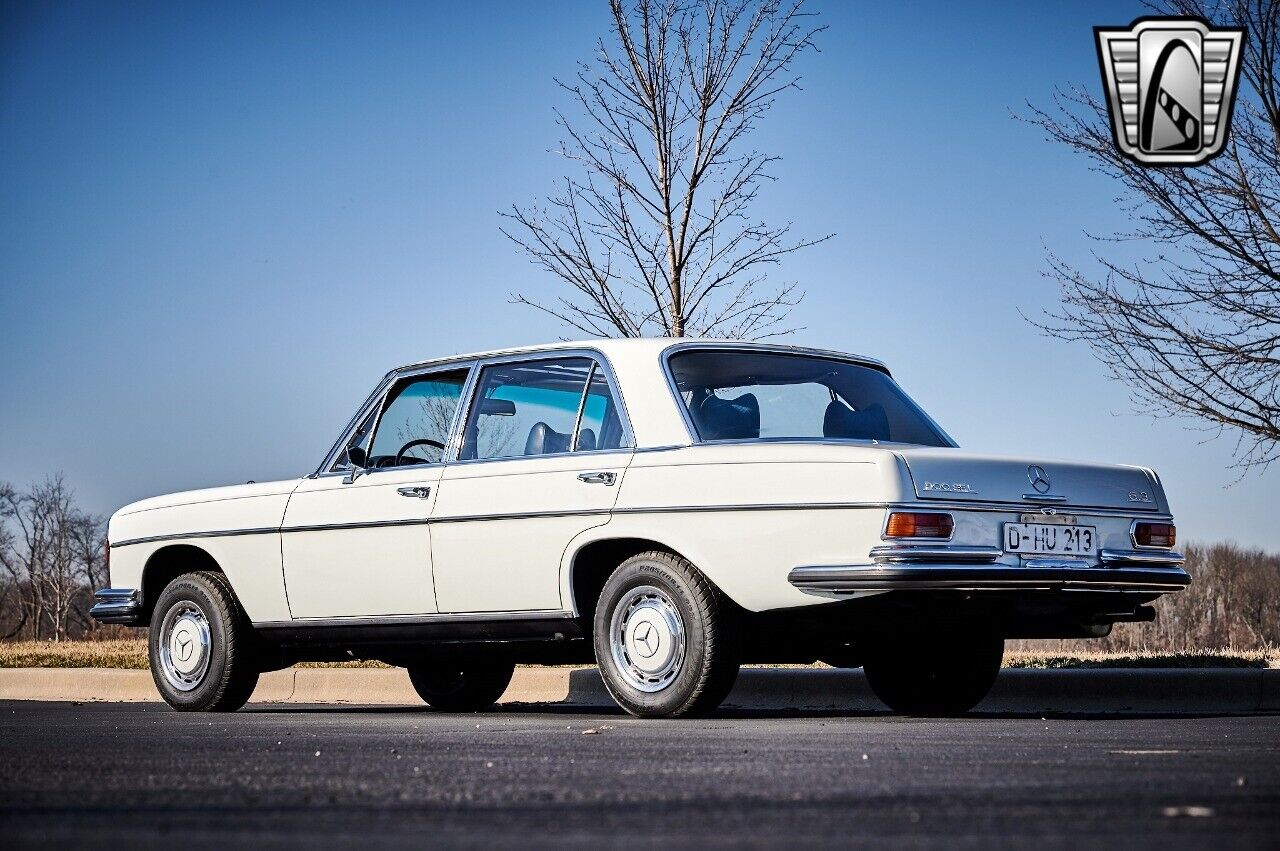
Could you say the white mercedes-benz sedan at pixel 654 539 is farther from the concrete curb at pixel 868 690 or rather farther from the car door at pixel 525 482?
the concrete curb at pixel 868 690

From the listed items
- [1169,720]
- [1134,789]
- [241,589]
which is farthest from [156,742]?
[1169,720]

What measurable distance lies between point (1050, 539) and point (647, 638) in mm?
1750

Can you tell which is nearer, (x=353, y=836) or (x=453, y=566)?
(x=353, y=836)

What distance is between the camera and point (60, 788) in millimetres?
4410

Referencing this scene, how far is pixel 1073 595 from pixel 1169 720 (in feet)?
3.25

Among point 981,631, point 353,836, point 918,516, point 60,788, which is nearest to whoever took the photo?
point 353,836

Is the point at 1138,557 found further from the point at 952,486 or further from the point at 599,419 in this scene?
the point at 599,419

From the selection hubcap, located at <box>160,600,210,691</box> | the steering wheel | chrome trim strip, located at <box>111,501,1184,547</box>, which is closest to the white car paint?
chrome trim strip, located at <box>111,501,1184,547</box>

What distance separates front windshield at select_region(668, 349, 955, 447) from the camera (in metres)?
7.74

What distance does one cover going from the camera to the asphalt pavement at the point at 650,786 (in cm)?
342

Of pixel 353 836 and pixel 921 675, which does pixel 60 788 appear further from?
pixel 921 675

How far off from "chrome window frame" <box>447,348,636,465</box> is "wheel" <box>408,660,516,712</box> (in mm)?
1875

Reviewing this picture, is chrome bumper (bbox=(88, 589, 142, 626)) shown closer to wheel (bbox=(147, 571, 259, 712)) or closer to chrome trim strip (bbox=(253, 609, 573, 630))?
wheel (bbox=(147, 571, 259, 712))

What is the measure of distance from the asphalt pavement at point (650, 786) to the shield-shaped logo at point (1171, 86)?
7.55 m
